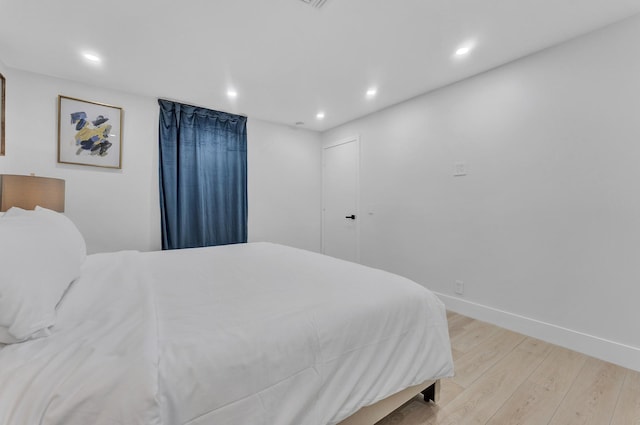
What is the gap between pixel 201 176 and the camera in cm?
340

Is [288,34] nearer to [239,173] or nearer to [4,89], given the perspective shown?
[239,173]

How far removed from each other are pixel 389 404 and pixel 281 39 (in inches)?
99.6

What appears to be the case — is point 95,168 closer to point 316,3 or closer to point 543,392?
point 316,3

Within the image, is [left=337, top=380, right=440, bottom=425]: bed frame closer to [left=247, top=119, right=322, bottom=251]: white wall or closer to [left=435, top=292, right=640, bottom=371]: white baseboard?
[left=435, top=292, right=640, bottom=371]: white baseboard

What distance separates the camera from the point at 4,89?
2385 mm

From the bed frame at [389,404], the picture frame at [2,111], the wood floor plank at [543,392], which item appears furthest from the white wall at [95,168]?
the wood floor plank at [543,392]

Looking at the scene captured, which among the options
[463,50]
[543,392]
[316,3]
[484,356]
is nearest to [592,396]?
[543,392]

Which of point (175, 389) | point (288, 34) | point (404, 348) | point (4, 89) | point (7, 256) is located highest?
point (288, 34)

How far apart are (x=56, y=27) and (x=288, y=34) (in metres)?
1.72

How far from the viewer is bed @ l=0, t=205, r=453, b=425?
0.68 meters

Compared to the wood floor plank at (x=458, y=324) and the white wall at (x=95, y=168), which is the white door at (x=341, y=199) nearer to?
the wood floor plank at (x=458, y=324)

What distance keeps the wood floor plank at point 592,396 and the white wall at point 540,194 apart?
18 centimetres

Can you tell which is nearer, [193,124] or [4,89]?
[4,89]

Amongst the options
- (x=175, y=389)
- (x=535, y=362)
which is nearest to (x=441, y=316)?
(x=535, y=362)
